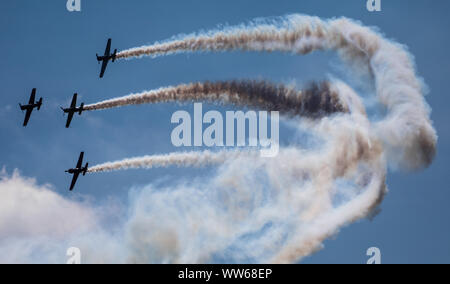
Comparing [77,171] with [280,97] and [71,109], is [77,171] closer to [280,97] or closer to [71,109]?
[71,109]

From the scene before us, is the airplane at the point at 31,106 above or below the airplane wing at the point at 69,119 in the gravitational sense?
above

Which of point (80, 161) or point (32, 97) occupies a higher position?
point (32, 97)

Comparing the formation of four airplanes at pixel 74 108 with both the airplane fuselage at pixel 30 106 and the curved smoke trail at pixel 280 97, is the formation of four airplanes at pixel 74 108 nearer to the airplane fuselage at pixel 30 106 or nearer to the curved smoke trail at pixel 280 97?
the airplane fuselage at pixel 30 106

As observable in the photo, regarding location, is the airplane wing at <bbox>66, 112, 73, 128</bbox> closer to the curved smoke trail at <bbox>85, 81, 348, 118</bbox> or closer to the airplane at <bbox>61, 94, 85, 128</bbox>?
the airplane at <bbox>61, 94, 85, 128</bbox>

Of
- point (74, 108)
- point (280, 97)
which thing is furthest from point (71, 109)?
point (280, 97)

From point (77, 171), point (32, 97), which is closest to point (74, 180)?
point (77, 171)

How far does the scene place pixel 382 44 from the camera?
296 feet

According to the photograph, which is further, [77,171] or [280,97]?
[77,171]

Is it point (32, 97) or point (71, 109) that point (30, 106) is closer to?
point (32, 97)

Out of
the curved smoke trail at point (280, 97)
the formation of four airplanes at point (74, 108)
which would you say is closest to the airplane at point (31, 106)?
the formation of four airplanes at point (74, 108)
